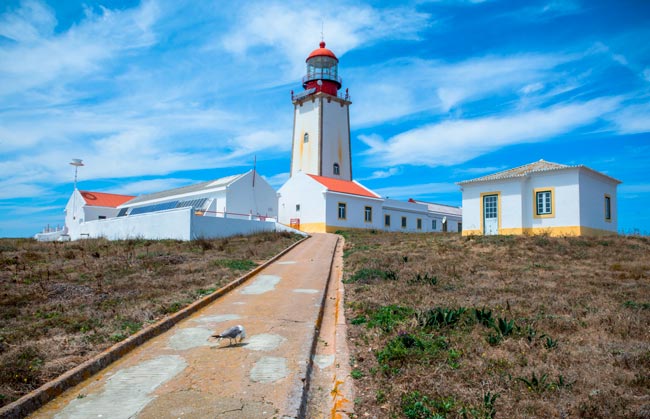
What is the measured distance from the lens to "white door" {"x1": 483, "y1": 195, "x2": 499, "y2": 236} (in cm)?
2345

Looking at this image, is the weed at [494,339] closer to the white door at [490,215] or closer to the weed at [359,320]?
the weed at [359,320]

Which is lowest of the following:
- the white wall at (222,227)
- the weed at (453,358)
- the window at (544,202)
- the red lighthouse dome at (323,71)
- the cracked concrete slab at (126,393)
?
the cracked concrete slab at (126,393)

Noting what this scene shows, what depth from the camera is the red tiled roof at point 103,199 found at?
4047 cm

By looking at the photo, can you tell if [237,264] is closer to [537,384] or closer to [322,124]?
[537,384]

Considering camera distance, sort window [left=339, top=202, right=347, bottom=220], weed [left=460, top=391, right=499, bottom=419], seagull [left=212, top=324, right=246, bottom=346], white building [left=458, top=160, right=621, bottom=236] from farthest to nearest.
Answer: window [left=339, top=202, right=347, bottom=220] < white building [left=458, top=160, right=621, bottom=236] < seagull [left=212, top=324, right=246, bottom=346] < weed [left=460, top=391, right=499, bottom=419]

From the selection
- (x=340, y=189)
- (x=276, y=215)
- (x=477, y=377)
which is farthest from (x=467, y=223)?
(x=477, y=377)

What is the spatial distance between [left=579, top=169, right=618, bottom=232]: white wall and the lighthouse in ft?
63.7

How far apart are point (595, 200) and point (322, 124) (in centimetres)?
2045

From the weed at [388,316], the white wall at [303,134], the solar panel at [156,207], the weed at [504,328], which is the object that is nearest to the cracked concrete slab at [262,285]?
the weed at [388,316]

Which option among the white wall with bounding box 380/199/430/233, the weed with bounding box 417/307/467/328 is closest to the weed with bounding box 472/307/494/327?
the weed with bounding box 417/307/467/328

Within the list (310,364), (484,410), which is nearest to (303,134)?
(310,364)

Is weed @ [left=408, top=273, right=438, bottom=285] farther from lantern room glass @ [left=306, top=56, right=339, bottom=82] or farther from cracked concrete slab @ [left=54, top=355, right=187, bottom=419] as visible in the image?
lantern room glass @ [left=306, top=56, right=339, bottom=82]

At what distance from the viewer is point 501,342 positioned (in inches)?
262

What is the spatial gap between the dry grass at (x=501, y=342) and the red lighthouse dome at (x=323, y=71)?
2755 centimetres
